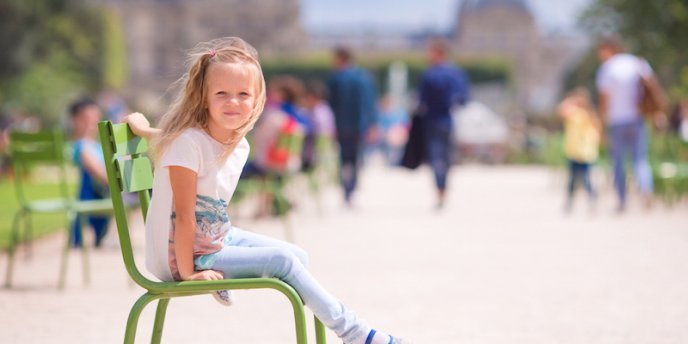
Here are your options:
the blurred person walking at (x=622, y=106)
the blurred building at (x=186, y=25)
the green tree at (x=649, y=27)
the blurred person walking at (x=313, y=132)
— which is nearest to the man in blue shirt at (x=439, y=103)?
the blurred person walking at (x=313, y=132)

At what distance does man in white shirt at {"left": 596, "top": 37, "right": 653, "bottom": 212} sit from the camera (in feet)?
35.2

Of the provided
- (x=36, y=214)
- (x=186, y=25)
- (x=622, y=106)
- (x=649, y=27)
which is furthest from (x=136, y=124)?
(x=186, y=25)

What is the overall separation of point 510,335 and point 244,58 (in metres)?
1.82

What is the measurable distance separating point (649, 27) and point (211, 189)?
57.1 ft

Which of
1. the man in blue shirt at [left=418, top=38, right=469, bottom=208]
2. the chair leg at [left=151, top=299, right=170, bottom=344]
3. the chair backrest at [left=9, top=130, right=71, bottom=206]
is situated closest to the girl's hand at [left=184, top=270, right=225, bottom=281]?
the chair leg at [left=151, top=299, right=170, bottom=344]

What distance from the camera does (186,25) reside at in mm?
86875

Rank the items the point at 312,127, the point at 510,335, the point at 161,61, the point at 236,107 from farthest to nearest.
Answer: the point at 161,61
the point at 312,127
the point at 510,335
the point at 236,107

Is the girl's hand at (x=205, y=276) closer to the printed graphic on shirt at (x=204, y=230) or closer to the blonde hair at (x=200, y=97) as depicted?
the printed graphic on shirt at (x=204, y=230)

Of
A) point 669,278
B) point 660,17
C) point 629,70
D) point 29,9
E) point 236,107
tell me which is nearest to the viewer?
point 236,107

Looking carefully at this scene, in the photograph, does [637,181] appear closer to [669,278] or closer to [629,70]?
[629,70]

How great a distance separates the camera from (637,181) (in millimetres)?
11062

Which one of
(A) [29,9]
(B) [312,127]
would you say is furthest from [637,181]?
(A) [29,9]

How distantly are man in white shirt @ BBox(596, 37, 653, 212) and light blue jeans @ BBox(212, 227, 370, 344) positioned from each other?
25.8 ft

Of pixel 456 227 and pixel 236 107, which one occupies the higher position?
pixel 236 107
